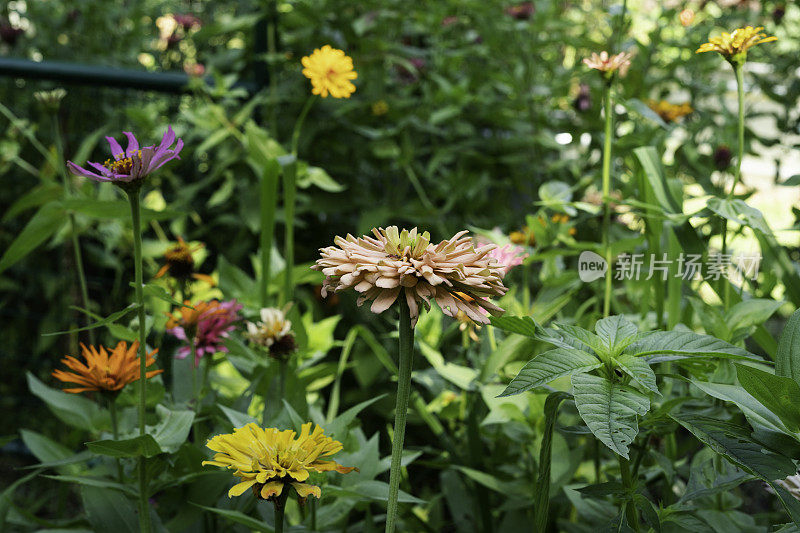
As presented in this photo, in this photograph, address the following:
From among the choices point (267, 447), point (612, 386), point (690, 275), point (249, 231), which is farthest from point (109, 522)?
point (249, 231)

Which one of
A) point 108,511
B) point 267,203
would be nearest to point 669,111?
point 267,203

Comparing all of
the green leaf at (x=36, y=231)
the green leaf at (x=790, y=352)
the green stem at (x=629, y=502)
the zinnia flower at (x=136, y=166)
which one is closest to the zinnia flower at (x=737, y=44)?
the green leaf at (x=790, y=352)

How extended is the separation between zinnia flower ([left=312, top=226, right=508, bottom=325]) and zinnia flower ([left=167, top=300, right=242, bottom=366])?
326mm

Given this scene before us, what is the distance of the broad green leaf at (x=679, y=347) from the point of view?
54 centimetres

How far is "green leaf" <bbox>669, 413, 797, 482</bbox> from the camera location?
505 millimetres

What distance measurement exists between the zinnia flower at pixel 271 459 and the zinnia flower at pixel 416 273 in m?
0.13

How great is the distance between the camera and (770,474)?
1.64ft

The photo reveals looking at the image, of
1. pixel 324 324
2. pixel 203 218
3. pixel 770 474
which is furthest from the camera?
pixel 203 218

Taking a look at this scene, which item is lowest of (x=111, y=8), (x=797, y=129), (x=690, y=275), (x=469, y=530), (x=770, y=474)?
(x=469, y=530)

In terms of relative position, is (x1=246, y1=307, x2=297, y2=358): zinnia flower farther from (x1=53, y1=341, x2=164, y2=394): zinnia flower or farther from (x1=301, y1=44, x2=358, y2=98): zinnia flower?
(x1=301, y1=44, x2=358, y2=98): zinnia flower

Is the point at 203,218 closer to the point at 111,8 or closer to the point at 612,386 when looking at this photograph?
the point at 111,8

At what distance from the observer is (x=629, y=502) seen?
61 centimetres

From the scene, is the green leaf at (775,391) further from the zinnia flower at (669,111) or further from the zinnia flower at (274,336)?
the zinnia flower at (669,111)

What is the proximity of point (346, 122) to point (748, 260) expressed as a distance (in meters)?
0.92
